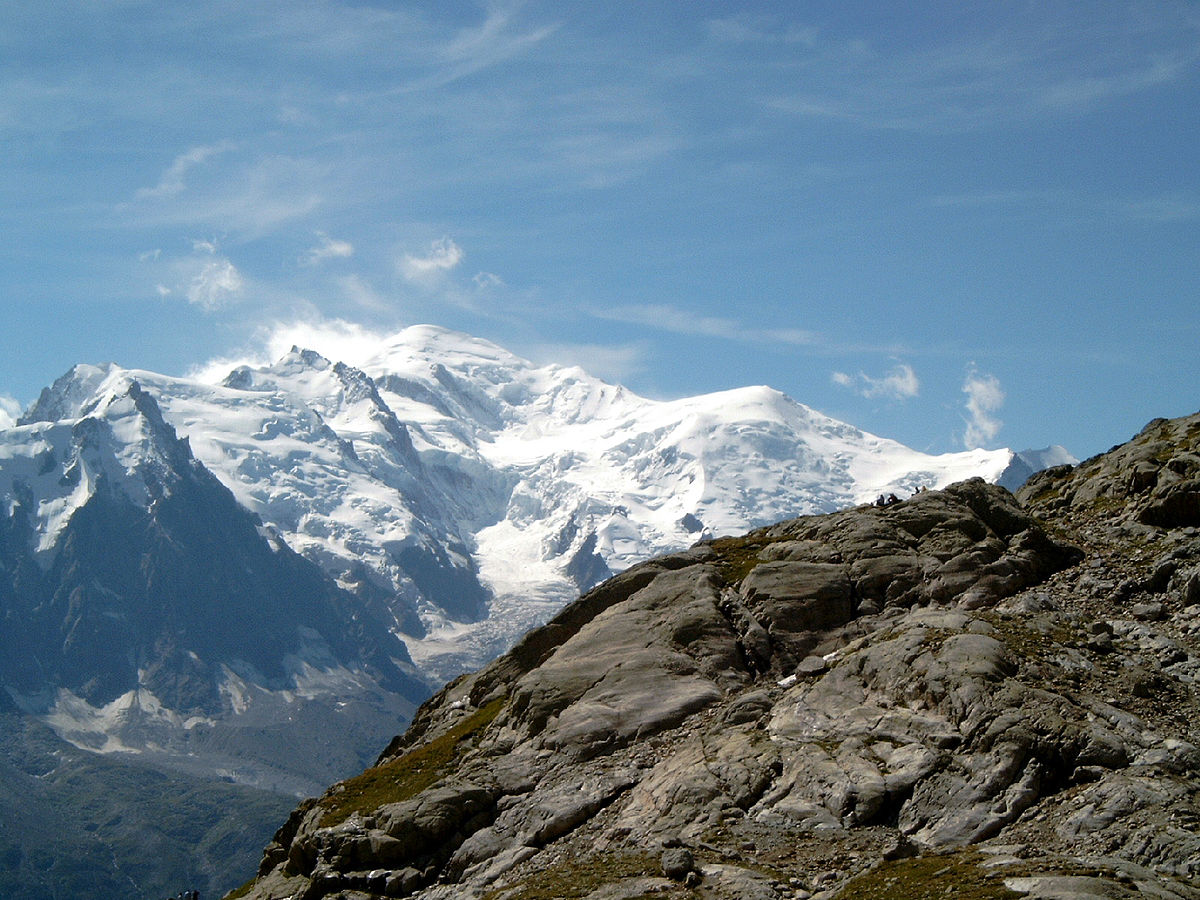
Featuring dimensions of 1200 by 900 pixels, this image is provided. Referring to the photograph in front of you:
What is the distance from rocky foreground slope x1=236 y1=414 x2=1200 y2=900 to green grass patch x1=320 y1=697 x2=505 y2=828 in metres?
0.21

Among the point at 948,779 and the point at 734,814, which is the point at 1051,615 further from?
the point at 734,814

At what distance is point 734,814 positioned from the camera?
4325 centimetres

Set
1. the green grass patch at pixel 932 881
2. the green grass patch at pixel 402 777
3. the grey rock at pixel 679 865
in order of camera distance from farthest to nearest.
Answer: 1. the green grass patch at pixel 402 777
2. the grey rock at pixel 679 865
3. the green grass patch at pixel 932 881

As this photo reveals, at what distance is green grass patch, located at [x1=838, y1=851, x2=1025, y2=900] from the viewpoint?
32781 millimetres

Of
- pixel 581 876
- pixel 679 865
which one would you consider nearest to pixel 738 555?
pixel 581 876

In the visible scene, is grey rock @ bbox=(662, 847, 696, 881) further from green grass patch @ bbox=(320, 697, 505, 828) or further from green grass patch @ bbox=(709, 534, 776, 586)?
green grass patch @ bbox=(709, 534, 776, 586)

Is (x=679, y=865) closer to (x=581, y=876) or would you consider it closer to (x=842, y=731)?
(x=581, y=876)

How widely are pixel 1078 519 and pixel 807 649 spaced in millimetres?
22703

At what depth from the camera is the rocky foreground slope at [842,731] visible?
37500 millimetres

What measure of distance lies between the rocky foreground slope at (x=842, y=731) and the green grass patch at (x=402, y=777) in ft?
0.69

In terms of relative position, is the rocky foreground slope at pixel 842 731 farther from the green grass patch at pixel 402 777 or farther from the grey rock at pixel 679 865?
the green grass patch at pixel 402 777

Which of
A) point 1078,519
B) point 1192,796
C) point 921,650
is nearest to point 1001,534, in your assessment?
point 1078,519

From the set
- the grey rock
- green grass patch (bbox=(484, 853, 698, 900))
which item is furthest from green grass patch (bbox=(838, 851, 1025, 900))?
green grass patch (bbox=(484, 853, 698, 900))

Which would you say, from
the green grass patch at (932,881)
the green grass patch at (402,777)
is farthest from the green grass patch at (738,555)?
the green grass patch at (932,881)
